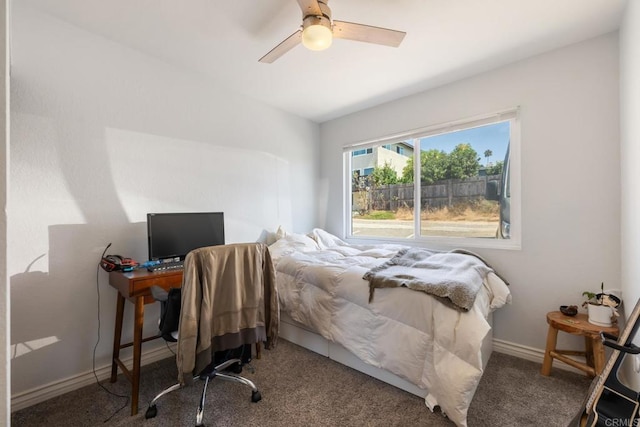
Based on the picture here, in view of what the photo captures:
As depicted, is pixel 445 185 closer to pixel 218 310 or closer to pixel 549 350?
pixel 549 350

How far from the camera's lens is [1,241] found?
0.63 m

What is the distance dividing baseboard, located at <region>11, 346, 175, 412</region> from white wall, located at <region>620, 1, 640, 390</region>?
328 cm

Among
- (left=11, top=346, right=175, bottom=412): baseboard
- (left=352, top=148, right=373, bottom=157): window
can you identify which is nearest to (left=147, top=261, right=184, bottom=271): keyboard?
(left=11, top=346, right=175, bottom=412): baseboard

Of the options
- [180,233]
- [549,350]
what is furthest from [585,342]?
[180,233]

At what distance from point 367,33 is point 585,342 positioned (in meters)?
2.76

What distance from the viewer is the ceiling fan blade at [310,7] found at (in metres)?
1.49

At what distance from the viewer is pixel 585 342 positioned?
2123mm

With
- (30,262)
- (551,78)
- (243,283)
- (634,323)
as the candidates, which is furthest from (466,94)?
(30,262)

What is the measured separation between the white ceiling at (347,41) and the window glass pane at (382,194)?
0.88 m

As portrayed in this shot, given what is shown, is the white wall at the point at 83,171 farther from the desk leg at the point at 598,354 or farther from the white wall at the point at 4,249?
the desk leg at the point at 598,354

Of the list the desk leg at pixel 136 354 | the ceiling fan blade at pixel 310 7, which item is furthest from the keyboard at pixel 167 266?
the ceiling fan blade at pixel 310 7

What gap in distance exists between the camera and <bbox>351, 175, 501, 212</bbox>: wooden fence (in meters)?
2.81

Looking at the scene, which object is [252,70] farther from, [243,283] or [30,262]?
[30,262]

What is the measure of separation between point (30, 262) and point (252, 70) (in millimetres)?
2244
